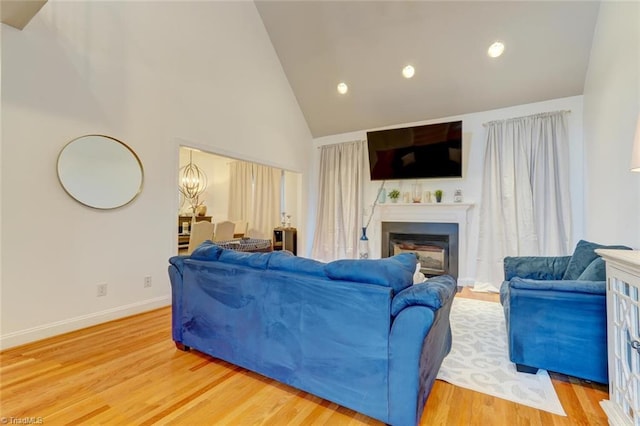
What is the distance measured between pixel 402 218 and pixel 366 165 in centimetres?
125

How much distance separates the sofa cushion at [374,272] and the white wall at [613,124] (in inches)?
87.9

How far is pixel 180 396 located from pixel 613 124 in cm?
442

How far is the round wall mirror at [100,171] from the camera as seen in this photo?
280 cm

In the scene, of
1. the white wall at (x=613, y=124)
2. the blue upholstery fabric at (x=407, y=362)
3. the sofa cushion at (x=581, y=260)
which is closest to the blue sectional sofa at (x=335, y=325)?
the blue upholstery fabric at (x=407, y=362)

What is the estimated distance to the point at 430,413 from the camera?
168cm

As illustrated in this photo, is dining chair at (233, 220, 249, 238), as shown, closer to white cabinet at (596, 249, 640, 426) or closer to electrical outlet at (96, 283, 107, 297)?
electrical outlet at (96, 283, 107, 297)

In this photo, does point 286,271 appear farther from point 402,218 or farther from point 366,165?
point 366,165

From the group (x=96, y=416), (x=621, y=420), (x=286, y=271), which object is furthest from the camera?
(x=286, y=271)

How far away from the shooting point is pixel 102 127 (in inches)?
119

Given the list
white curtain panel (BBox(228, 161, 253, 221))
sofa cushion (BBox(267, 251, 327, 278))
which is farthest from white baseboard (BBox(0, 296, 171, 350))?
white curtain panel (BBox(228, 161, 253, 221))

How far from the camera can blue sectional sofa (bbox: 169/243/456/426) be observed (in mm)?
1473

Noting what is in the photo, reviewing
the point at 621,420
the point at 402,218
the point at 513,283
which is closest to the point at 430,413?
the point at 621,420

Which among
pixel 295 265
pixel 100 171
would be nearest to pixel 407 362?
pixel 295 265

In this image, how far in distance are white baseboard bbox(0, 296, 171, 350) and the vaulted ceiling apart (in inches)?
166
